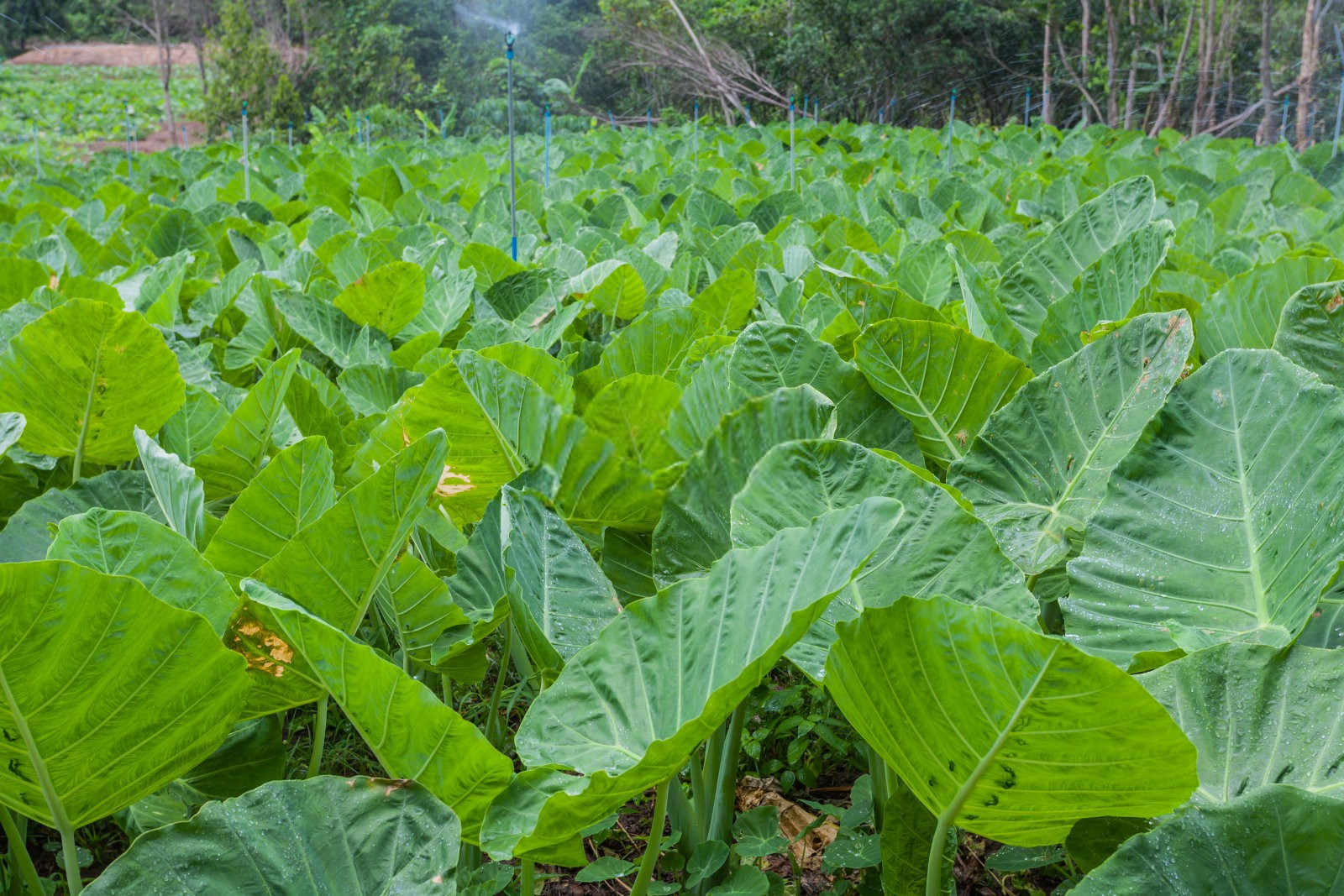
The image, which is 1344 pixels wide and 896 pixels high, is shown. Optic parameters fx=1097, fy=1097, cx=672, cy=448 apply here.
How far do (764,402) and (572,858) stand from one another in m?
0.36

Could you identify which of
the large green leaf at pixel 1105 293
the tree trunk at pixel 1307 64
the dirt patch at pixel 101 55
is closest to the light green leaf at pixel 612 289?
the large green leaf at pixel 1105 293

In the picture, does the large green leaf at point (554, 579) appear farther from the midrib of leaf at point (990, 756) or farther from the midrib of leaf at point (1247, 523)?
the midrib of leaf at point (1247, 523)

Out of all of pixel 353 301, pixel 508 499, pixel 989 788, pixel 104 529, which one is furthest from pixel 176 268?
pixel 989 788

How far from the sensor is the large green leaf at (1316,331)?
96 cm

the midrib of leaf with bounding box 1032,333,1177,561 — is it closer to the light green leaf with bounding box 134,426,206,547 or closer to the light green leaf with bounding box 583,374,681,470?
the light green leaf with bounding box 583,374,681,470

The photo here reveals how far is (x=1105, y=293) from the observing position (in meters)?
A: 1.21

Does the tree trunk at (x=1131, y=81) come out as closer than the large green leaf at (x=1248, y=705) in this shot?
No

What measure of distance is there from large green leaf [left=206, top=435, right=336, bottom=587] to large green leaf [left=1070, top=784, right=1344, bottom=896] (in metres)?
0.59

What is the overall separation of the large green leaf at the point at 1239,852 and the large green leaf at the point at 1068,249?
97 cm

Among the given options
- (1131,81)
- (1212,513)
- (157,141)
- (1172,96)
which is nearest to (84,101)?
(157,141)

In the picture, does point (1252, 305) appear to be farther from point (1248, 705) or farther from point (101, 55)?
point (101, 55)

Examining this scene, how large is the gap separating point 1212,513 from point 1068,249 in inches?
32.1

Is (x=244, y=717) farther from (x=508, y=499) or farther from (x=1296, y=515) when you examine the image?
(x=1296, y=515)

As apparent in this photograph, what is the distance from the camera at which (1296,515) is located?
0.72 meters
